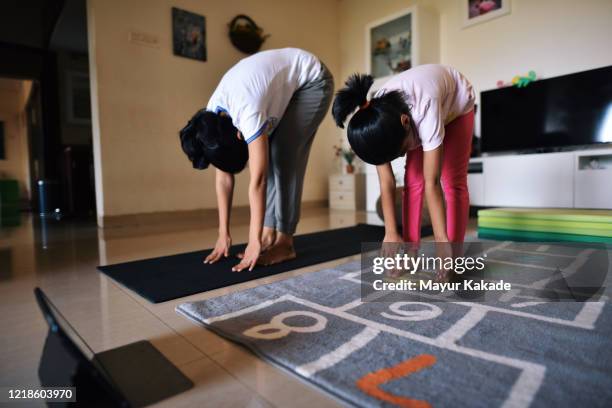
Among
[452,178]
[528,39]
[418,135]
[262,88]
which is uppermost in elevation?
[528,39]

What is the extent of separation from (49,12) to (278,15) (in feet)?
8.18

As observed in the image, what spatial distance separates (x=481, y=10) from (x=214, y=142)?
3294 millimetres

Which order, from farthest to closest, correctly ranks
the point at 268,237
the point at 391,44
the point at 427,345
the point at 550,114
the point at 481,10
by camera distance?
the point at 391,44 < the point at 481,10 < the point at 550,114 < the point at 268,237 < the point at 427,345

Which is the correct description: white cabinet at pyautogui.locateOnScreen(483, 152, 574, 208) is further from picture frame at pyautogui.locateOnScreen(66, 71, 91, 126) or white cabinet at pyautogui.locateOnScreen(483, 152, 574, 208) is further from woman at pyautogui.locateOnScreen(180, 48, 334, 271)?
picture frame at pyautogui.locateOnScreen(66, 71, 91, 126)

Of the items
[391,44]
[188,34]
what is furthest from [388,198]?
[391,44]

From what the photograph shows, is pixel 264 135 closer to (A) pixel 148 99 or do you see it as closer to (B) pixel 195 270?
(B) pixel 195 270

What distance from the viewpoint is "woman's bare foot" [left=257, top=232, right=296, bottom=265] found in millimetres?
1488

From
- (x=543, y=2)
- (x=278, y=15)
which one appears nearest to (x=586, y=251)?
(x=543, y=2)

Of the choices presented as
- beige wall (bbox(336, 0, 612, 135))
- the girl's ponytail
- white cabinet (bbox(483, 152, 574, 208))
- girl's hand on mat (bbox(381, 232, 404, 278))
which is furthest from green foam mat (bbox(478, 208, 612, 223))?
beige wall (bbox(336, 0, 612, 135))

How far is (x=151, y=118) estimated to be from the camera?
3.15m

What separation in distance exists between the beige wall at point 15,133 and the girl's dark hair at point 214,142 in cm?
720

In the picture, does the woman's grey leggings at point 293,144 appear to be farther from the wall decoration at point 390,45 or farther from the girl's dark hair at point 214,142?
the wall decoration at point 390,45

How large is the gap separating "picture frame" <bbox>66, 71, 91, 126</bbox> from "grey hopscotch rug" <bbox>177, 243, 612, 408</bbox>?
16.2 feet

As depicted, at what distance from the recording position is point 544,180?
2.79 metres
